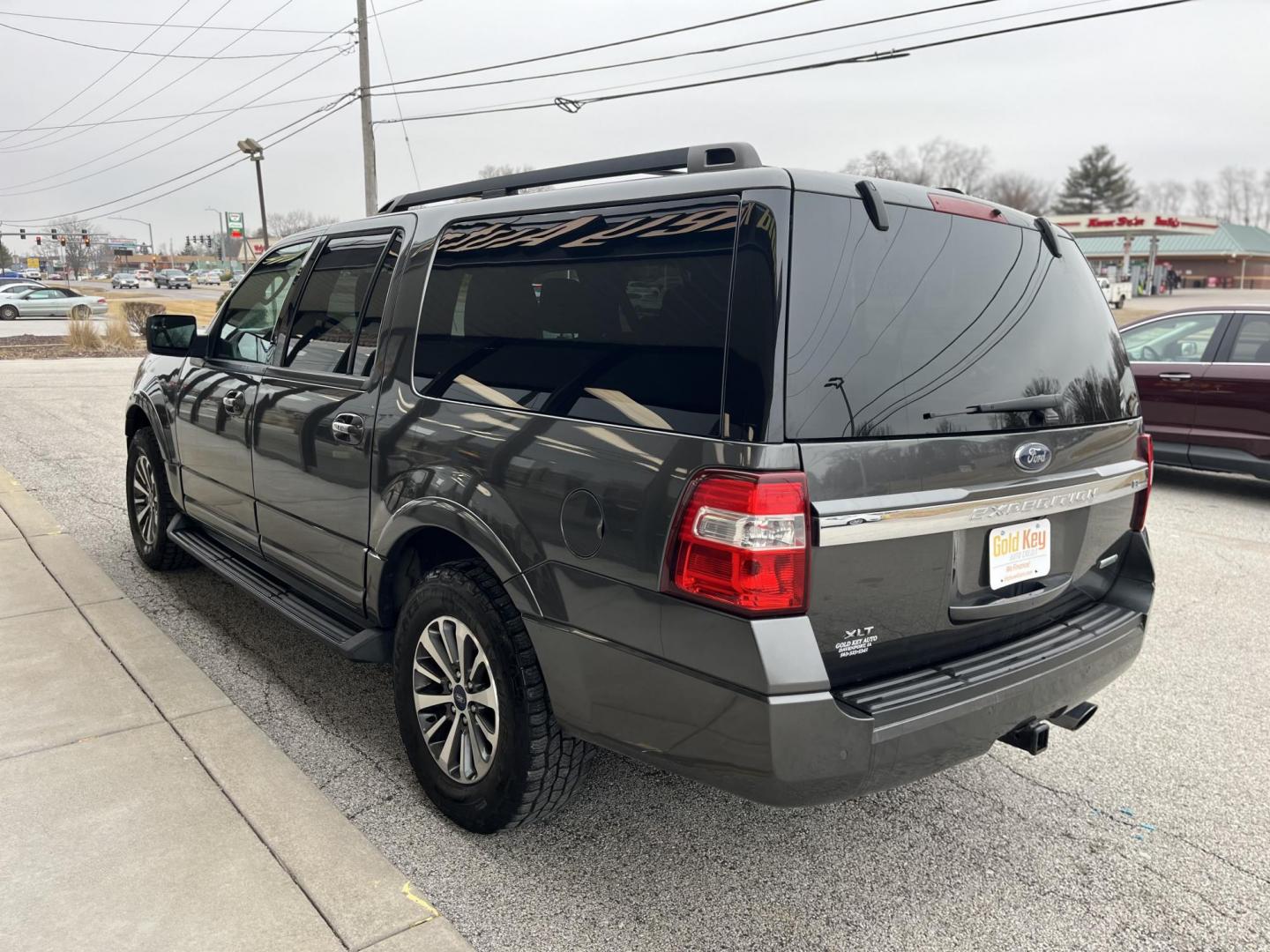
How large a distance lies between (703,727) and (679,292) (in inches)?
41.6

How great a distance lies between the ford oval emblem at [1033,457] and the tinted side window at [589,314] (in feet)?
3.01

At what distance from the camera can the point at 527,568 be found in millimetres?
2551

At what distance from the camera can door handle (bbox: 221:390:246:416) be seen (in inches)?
161

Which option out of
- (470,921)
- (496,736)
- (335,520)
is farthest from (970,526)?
(335,520)

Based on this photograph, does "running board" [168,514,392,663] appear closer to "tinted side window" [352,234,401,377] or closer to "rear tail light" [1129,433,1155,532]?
"tinted side window" [352,234,401,377]

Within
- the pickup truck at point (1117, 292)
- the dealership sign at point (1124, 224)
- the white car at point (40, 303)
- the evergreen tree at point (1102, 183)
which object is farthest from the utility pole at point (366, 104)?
the evergreen tree at point (1102, 183)

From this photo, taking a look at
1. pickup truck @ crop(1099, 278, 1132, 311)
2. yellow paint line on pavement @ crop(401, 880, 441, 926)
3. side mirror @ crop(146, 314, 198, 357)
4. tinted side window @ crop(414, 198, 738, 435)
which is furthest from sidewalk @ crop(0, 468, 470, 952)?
pickup truck @ crop(1099, 278, 1132, 311)

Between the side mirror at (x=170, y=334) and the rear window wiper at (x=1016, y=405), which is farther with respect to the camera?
the side mirror at (x=170, y=334)

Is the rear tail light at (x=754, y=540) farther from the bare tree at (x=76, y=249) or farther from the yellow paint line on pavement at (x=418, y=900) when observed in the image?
the bare tree at (x=76, y=249)

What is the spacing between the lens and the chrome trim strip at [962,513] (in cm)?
215

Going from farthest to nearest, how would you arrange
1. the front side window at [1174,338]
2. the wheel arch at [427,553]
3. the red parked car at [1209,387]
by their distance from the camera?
1. the front side window at [1174,338]
2. the red parked car at [1209,387]
3. the wheel arch at [427,553]

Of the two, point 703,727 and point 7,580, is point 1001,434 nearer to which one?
point 703,727

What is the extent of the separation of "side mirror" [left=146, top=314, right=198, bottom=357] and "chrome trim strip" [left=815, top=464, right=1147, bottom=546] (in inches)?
152

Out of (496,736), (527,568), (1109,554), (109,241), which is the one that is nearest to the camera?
(527,568)
